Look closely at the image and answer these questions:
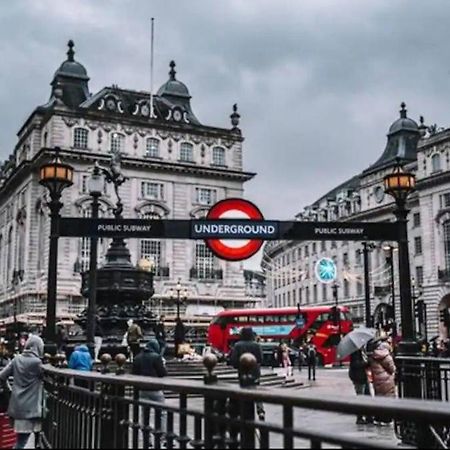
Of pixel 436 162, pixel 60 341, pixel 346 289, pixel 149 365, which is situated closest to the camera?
pixel 149 365

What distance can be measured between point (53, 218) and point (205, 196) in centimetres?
5595

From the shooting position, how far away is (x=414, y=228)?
2707 inches

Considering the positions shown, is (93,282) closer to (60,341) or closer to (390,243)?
(60,341)

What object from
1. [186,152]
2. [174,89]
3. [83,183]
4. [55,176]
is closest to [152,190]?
[186,152]

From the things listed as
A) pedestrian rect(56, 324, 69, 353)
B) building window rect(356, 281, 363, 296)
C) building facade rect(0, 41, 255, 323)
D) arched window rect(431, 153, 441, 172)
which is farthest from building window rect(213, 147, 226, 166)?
pedestrian rect(56, 324, 69, 353)

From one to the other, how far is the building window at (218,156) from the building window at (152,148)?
6.08m

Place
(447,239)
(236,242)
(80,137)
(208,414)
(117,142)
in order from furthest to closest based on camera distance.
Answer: (117,142)
(447,239)
(80,137)
(236,242)
(208,414)

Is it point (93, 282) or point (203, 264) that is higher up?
point (203, 264)

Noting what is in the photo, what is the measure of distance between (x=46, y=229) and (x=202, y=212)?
14791 mm

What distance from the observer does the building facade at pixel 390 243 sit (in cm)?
6244

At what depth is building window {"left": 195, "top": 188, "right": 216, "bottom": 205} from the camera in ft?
220

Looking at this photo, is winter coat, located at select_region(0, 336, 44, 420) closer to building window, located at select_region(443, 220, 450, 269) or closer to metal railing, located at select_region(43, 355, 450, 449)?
metal railing, located at select_region(43, 355, 450, 449)

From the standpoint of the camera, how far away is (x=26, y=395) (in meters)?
8.30

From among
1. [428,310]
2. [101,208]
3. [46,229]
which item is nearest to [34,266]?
[46,229]
